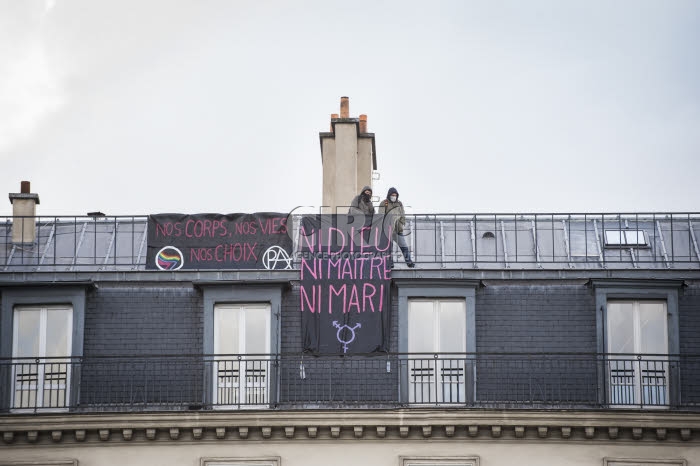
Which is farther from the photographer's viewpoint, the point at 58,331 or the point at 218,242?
the point at 218,242

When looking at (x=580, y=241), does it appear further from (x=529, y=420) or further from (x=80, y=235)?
(x=80, y=235)

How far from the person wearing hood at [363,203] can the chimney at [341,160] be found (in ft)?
3.87

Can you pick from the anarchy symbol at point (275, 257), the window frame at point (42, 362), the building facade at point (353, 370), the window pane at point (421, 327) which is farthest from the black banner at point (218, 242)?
the window pane at point (421, 327)

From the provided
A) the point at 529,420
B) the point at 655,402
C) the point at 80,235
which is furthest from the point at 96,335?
the point at 655,402

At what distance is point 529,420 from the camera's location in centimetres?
3678

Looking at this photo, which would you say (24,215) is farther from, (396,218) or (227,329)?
(396,218)

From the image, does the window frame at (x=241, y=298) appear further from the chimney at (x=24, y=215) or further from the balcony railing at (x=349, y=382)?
the chimney at (x=24, y=215)

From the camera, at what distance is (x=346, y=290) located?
38438 millimetres

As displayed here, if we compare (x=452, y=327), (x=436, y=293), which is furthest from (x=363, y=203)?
(x=452, y=327)

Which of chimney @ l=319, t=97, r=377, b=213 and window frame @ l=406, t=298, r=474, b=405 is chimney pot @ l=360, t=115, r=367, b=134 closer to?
chimney @ l=319, t=97, r=377, b=213

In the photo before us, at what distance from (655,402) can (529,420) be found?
2682 mm

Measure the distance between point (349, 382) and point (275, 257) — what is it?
11.3ft

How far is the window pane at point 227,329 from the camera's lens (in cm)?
3825

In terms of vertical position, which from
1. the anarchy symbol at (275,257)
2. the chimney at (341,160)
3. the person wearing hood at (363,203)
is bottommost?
the anarchy symbol at (275,257)
